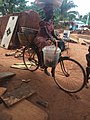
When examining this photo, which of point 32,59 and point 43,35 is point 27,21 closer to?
point 32,59

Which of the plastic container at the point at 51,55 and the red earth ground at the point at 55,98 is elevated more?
the plastic container at the point at 51,55

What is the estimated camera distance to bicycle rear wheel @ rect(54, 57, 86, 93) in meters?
4.19

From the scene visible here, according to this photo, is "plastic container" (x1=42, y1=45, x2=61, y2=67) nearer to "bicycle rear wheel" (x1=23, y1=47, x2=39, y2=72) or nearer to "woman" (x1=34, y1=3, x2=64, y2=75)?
"woman" (x1=34, y1=3, x2=64, y2=75)

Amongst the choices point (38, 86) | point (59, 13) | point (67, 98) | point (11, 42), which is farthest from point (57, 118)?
point (59, 13)

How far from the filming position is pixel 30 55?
5.27 m

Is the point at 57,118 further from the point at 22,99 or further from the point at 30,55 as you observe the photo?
the point at 30,55

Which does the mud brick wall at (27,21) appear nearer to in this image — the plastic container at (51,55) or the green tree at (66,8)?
the plastic container at (51,55)

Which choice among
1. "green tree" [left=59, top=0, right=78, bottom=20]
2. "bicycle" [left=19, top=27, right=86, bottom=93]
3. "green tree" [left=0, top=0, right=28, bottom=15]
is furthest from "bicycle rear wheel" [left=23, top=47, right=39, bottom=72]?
"green tree" [left=59, top=0, right=78, bottom=20]

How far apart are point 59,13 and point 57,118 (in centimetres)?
2595

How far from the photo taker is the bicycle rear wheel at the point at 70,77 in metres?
4.19

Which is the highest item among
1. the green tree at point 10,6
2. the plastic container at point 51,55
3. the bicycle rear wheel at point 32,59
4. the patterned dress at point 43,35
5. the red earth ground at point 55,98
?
the green tree at point 10,6

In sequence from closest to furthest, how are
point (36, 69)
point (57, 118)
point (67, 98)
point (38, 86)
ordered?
point (57, 118)
point (67, 98)
point (38, 86)
point (36, 69)

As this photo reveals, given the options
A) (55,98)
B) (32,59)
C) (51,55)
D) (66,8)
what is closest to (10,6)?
(66,8)

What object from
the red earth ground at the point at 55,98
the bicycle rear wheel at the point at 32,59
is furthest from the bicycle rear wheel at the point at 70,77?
the bicycle rear wheel at the point at 32,59
